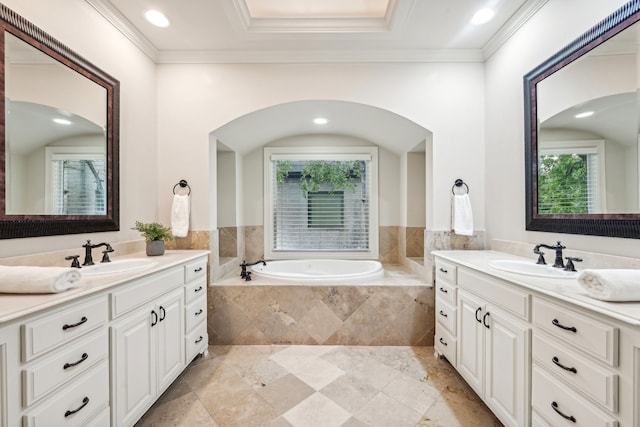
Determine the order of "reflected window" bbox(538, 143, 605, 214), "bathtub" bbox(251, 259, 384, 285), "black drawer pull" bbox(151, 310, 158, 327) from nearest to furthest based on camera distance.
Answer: "reflected window" bbox(538, 143, 605, 214) < "black drawer pull" bbox(151, 310, 158, 327) < "bathtub" bbox(251, 259, 384, 285)

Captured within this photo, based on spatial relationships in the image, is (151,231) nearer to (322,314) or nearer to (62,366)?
(62,366)

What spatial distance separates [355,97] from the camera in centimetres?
250

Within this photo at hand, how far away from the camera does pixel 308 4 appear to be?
7.16 feet

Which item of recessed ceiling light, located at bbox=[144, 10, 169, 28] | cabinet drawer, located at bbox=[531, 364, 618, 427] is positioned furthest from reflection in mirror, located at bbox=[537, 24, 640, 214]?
recessed ceiling light, located at bbox=[144, 10, 169, 28]

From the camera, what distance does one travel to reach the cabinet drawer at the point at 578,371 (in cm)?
92

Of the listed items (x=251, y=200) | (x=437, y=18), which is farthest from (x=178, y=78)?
(x=437, y=18)

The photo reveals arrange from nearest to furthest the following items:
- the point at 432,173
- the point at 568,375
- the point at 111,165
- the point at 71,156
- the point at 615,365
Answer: the point at 615,365
the point at 568,375
the point at 71,156
the point at 111,165
the point at 432,173

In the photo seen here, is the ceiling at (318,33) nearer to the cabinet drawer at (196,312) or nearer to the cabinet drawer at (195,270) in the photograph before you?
the cabinet drawer at (195,270)

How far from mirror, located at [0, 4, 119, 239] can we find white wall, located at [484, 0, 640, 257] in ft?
10.4

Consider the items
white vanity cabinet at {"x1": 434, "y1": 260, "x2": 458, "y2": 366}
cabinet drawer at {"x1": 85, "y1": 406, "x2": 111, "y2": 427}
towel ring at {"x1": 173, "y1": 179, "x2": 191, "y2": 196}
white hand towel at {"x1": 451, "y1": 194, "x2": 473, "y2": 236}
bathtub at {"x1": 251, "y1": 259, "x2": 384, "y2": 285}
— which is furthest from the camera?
bathtub at {"x1": 251, "y1": 259, "x2": 384, "y2": 285}

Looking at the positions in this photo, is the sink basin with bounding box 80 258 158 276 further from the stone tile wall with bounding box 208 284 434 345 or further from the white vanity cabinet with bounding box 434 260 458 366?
the white vanity cabinet with bounding box 434 260 458 366

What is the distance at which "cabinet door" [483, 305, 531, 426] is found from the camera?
4.26 ft

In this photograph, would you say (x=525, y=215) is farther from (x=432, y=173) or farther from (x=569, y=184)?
(x=432, y=173)

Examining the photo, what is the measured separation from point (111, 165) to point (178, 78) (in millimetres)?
1081
